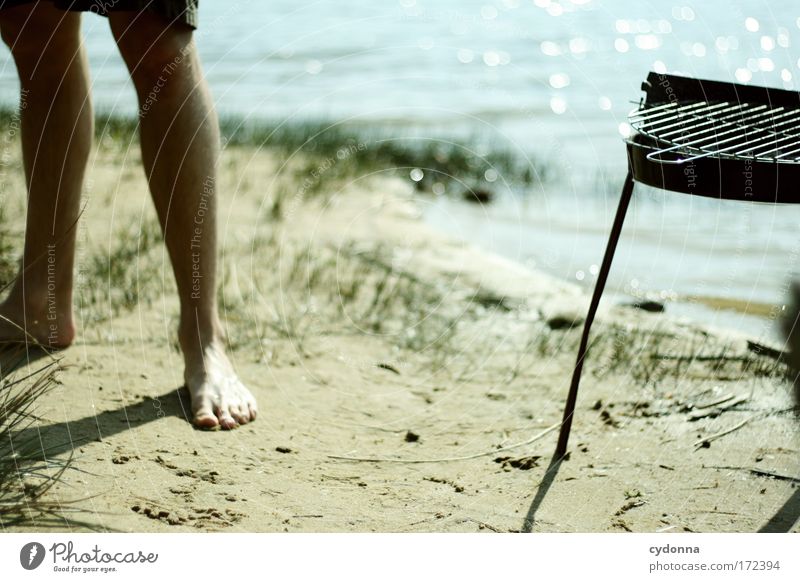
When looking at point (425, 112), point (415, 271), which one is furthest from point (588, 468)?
point (425, 112)

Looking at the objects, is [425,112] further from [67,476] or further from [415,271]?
[67,476]

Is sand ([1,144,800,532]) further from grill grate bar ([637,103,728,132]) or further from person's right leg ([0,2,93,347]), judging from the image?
grill grate bar ([637,103,728,132])

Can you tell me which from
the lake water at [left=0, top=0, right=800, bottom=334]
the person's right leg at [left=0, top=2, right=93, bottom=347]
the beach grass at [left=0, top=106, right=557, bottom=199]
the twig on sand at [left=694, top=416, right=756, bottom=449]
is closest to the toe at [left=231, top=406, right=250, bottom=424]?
the person's right leg at [left=0, top=2, right=93, bottom=347]

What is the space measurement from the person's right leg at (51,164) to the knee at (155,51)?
0.91 feet

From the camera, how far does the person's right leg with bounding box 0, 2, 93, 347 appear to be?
106 inches

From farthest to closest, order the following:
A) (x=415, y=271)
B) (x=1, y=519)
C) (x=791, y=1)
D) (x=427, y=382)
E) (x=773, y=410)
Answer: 1. (x=791, y=1)
2. (x=415, y=271)
3. (x=427, y=382)
4. (x=773, y=410)
5. (x=1, y=519)

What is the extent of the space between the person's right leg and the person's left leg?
0.28 m

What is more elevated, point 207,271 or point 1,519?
point 207,271

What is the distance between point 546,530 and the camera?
Answer: 2061mm

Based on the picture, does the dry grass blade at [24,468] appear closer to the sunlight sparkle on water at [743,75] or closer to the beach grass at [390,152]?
the beach grass at [390,152]

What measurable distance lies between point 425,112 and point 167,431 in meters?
5.49

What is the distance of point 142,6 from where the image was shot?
2396 mm

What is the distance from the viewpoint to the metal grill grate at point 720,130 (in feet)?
6.77

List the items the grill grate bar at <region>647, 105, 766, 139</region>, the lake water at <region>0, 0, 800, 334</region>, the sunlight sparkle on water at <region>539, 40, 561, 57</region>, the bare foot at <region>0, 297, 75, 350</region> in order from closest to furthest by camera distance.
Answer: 1. the grill grate bar at <region>647, 105, 766, 139</region>
2. the bare foot at <region>0, 297, 75, 350</region>
3. the lake water at <region>0, 0, 800, 334</region>
4. the sunlight sparkle on water at <region>539, 40, 561, 57</region>
